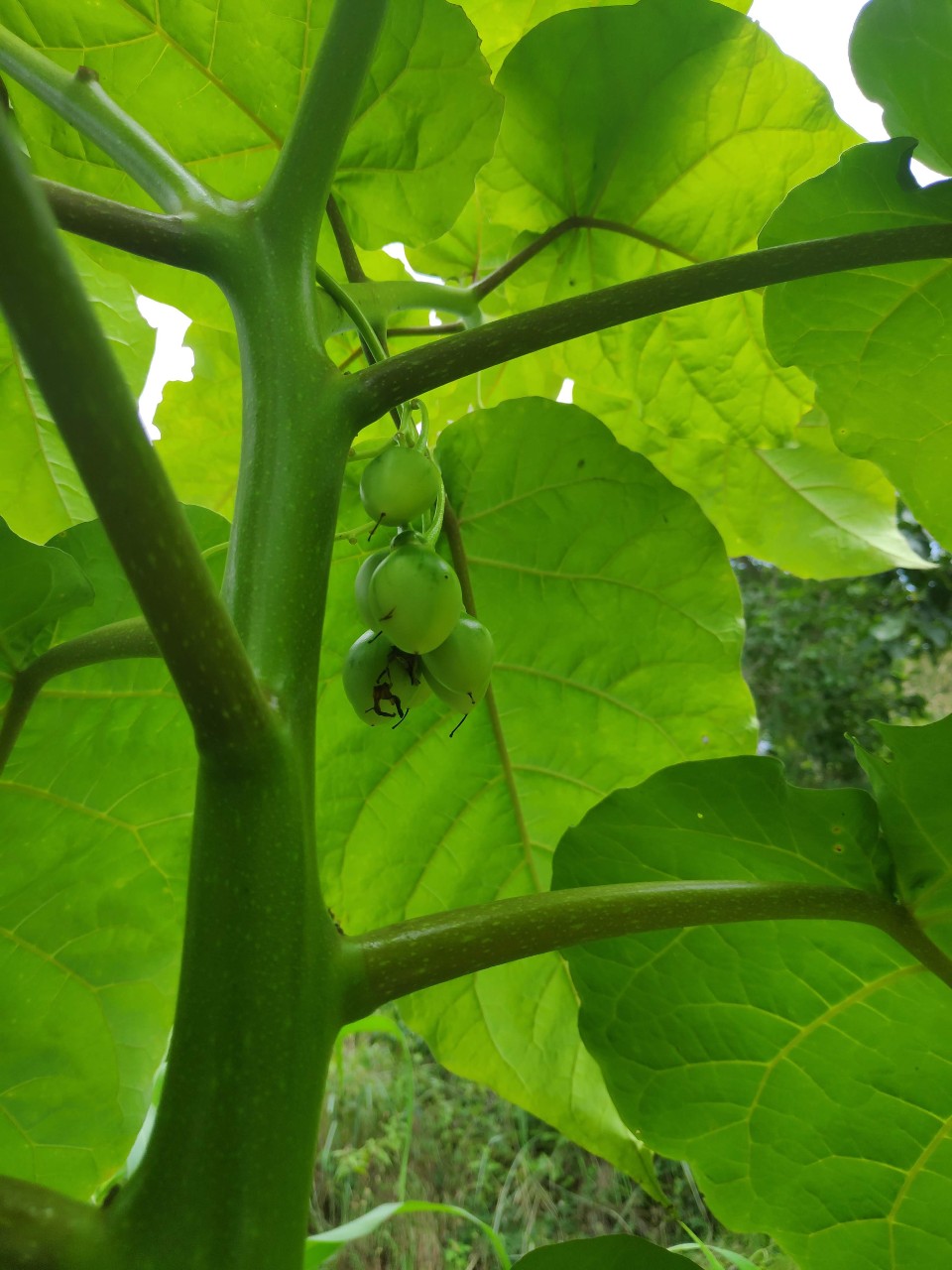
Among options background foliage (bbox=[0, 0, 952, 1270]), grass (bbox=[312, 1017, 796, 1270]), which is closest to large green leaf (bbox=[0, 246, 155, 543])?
background foliage (bbox=[0, 0, 952, 1270])

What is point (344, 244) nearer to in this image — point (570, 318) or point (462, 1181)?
point (570, 318)

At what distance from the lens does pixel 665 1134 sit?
1.54 feet

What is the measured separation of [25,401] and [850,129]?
0.56m

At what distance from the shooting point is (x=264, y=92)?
1.80 feet

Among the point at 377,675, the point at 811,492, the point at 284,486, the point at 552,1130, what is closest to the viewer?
the point at 284,486

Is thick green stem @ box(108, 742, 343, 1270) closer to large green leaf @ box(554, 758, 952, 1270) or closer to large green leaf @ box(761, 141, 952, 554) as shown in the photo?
large green leaf @ box(554, 758, 952, 1270)

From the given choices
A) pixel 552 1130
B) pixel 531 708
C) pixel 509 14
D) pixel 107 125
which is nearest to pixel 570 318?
pixel 107 125

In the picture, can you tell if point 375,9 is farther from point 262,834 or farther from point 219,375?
point 219,375

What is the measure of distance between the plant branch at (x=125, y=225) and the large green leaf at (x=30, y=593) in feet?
0.50

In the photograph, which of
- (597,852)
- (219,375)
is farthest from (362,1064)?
(597,852)

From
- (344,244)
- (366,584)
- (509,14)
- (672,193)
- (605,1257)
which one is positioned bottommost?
(605,1257)

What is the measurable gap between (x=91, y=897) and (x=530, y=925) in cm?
29

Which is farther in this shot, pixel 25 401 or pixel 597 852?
pixel 25 401

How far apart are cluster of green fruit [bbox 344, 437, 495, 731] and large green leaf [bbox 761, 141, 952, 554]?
23 centimetres
